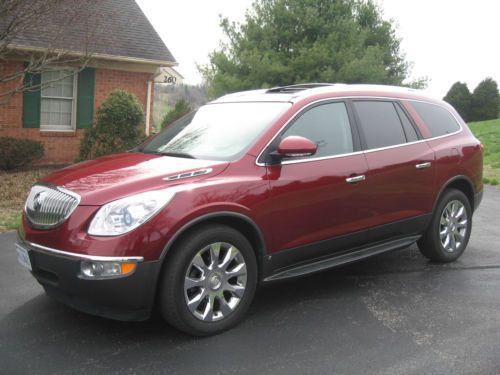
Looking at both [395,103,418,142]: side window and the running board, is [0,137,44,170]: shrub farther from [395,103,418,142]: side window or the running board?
the running board

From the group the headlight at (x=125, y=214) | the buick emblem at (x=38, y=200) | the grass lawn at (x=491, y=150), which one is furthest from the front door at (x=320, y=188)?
the grass lawn at (x=491, y=150)

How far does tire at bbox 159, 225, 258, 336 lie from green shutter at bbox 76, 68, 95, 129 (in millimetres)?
10525

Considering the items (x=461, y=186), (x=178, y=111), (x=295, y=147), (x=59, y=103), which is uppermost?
(x=178, y=111)

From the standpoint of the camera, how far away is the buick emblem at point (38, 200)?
4031 mm

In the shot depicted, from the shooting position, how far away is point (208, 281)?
12.9 ft

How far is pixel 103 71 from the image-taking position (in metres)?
14.1

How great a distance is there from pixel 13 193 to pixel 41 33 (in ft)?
12.6

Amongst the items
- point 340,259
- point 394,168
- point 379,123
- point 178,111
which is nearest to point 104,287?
point 340,259

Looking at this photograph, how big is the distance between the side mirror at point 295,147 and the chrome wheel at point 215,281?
0.82 m

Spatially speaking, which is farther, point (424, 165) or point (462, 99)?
point (462, 99)

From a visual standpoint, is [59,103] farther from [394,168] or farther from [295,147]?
[295,147]

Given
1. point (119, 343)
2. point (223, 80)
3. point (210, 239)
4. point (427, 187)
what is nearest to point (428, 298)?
point (427, 187)

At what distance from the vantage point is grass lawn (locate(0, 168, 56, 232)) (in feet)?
25.5

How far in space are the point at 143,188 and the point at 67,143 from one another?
10.7 metres
